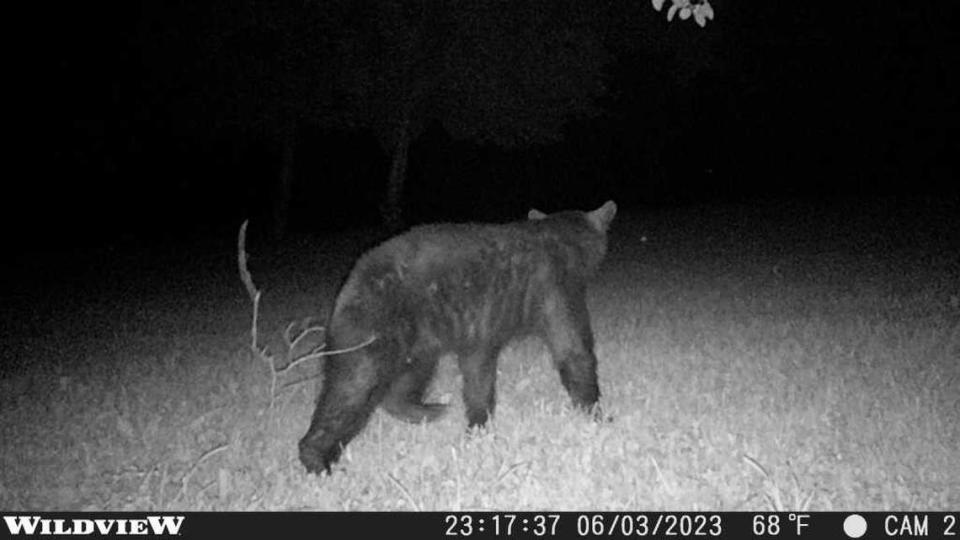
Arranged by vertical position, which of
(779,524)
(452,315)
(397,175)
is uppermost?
(397,175)

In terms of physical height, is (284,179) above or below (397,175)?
above

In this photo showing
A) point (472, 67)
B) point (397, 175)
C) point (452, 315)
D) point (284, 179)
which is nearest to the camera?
point (452, 315)

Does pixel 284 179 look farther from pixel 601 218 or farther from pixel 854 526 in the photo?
pixel 854 526

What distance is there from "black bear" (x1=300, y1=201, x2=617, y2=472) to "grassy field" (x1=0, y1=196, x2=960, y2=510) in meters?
0.31

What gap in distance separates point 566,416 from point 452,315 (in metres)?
1.45

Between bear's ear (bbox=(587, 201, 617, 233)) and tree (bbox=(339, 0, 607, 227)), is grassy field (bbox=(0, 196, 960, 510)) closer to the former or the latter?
bear's ear (bbox=(587, 201, 617, 233))

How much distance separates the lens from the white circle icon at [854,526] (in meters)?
4.84

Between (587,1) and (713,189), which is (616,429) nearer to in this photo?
(587,1)

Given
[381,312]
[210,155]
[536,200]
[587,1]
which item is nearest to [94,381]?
[381,312]

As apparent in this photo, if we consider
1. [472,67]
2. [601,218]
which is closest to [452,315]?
[601,218]

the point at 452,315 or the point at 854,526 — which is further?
the point at 452,315

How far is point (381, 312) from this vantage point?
18.2 ft

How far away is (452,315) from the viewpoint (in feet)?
19.7

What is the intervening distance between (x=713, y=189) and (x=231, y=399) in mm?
30773
